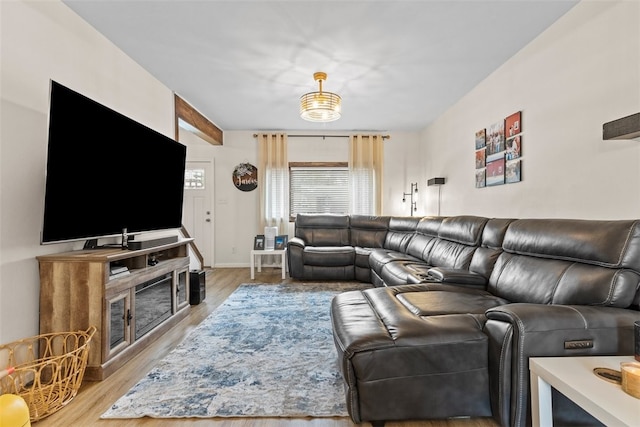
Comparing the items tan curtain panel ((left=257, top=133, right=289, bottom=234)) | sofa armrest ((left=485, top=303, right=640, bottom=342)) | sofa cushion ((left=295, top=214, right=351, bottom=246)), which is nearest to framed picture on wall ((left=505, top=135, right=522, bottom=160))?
sofa armrest ((left=485, top=303, right=640, bottom=342))

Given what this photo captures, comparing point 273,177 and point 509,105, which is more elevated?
point 509,105

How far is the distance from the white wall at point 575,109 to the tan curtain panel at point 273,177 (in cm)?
333

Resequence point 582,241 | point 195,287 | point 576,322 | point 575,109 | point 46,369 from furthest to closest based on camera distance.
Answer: point 195,287
point 575,109
point 46,369
point 582,241
point 576,322

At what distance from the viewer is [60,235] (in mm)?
1886

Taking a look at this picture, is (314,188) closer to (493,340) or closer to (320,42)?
(320,42)

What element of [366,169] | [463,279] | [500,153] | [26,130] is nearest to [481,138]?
[500,153]

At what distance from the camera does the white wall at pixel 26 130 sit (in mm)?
1817

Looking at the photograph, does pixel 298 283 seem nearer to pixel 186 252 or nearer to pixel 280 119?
pixel 186 252

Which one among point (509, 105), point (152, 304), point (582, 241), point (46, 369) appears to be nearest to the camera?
point (582, 241)

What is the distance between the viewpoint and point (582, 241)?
173 centimetres

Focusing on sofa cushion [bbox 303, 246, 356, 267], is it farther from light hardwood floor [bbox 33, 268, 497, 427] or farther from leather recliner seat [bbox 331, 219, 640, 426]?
leather recliner seat [bbox 331, 219, 640, 426]

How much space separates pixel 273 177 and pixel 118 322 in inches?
152

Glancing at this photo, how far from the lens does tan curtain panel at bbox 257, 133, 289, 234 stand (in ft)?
18.6

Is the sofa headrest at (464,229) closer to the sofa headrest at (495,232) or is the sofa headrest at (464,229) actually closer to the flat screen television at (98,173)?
the sofa headrest at (495,232)
